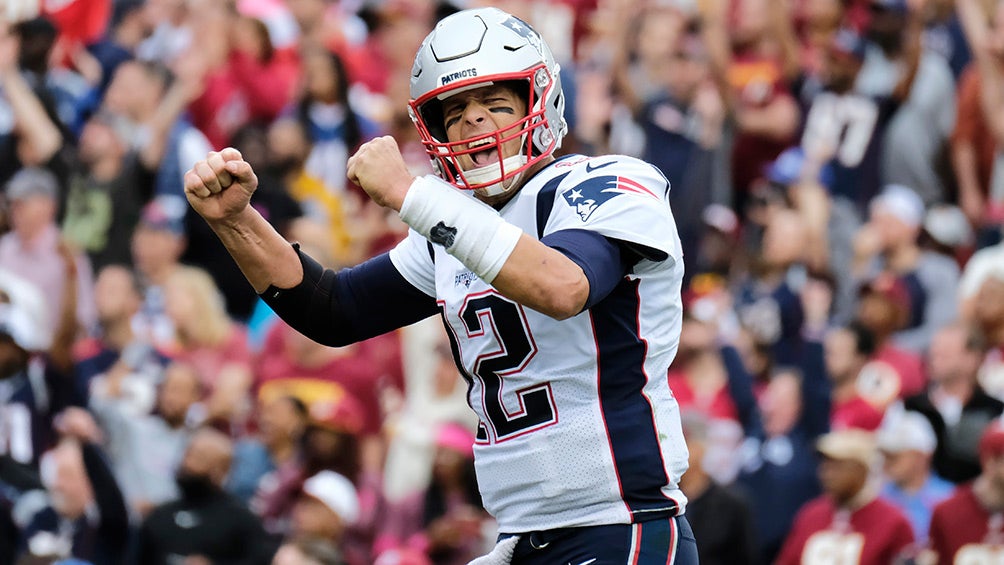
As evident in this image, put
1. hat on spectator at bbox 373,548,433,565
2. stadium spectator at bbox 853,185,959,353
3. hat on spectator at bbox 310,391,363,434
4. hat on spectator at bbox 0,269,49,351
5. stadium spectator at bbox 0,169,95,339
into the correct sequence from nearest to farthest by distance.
Result: hat on spectator at bbox 373,548,433,565 → hat on spectator at bbox 310,391,363,434 → hat on spectator at bbox 0,269,49,351 → stadium spectator at bbox 853,185,959,353 → stadium spectator at bbox 0,169,95,339

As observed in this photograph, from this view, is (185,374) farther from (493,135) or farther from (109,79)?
(493,135)

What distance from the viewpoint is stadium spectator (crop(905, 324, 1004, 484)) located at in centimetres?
873

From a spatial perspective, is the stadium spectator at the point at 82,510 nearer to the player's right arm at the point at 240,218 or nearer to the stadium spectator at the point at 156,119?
the stadium spectator at the point at 156,119

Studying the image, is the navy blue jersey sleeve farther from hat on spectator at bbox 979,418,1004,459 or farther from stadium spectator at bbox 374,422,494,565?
stadium spectator at bbox 374,422,494,565

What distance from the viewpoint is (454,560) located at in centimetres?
853

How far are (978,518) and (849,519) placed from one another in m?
0.76

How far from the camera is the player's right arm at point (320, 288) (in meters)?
4.85

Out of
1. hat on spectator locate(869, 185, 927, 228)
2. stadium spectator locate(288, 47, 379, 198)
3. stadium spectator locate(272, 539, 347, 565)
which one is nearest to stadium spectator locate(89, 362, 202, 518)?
stadium spectator locate(272, 539, 347, 565)

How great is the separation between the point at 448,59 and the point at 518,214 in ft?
1.41

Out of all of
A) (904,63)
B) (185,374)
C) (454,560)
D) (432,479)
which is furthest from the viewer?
(904,63)

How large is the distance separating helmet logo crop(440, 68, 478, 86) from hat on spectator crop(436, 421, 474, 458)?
4590mm

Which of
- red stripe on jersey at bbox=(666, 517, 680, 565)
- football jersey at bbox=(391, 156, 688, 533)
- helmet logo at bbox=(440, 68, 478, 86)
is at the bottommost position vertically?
red stripe on jersey at bbox=(666, 517, 680, 565)

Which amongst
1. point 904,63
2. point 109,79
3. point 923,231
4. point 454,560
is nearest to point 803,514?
point 454,560

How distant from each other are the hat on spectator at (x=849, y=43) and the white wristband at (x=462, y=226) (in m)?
8.40
